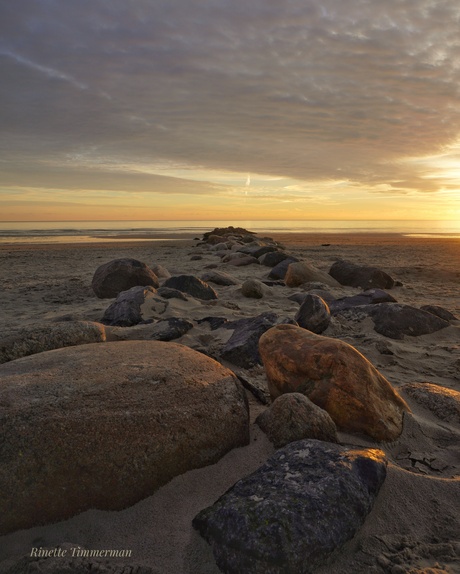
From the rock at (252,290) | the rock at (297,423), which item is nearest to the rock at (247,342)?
the rock at (297,423)

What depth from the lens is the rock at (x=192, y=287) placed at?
668 centimetres

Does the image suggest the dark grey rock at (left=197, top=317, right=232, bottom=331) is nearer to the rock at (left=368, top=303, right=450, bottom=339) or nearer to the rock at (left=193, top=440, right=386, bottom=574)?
the rock at (left=368, top=303, right=450, bottom=339)

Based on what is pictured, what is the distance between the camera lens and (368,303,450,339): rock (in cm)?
502

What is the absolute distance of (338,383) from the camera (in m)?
2.77

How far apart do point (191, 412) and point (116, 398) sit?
0.43 m

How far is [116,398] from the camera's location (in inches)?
91.2

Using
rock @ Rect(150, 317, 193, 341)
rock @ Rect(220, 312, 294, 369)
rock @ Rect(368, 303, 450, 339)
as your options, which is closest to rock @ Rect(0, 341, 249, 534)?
rock @ Rect(220, 312, 294, 369)

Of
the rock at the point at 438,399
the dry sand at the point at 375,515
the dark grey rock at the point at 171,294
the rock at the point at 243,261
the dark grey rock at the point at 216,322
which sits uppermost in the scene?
the rock at the point at 243,261

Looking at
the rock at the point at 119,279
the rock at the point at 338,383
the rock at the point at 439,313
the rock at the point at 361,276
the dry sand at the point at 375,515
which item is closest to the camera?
the dry sand at the point at 375,515

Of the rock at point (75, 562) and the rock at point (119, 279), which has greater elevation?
the rock at point (119, 279)

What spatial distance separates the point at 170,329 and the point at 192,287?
85.6 inches

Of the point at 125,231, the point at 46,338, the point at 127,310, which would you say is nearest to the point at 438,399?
the point at 46,338

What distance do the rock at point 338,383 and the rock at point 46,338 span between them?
1694 millimetres

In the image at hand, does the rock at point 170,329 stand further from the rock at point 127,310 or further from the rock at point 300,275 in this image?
the rock at point 300,275
